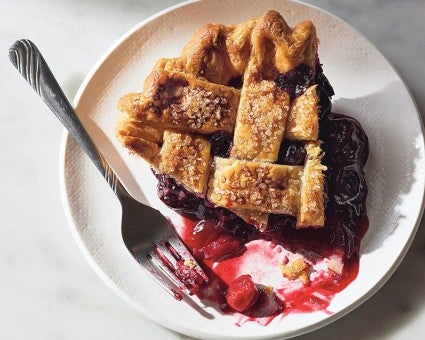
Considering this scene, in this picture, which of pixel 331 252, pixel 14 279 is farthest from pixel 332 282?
pixel 14 279

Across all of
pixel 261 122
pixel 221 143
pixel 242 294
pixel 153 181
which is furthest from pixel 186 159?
pixel 242 294

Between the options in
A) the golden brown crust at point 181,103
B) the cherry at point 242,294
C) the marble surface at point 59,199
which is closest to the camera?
the golden brown crust at point 181,103

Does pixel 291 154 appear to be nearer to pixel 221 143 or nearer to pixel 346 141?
pixel 221 143

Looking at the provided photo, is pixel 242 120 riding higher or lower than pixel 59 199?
higher

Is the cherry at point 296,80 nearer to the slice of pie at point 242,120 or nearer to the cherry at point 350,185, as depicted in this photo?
the slice of pie at point 242,120

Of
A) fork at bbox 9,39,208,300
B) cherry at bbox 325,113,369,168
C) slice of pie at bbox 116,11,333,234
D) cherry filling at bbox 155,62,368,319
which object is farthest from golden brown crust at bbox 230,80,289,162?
fork at bbox 9,39,208,300

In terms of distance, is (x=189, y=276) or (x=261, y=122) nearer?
(x=261, y=122)

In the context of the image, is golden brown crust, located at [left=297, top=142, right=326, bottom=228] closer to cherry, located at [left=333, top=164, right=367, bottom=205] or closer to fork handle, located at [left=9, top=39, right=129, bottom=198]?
cherry, located at [left=333, top=164, right=367, bottom=205]

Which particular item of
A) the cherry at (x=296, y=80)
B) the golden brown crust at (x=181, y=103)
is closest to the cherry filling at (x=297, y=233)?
the cherry at (x=296, y=80)
